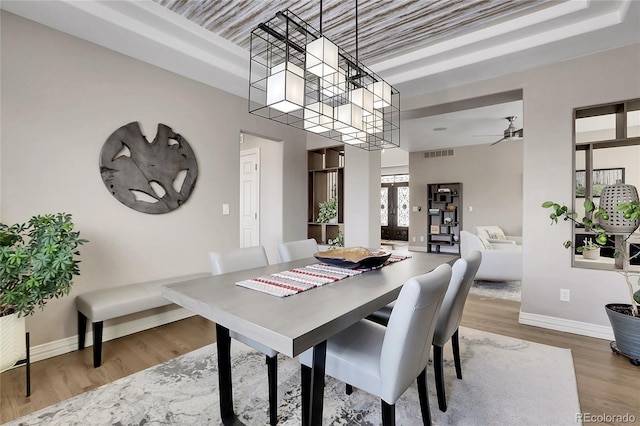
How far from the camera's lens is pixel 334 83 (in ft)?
6.79

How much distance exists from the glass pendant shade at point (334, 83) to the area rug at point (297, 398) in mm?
1977

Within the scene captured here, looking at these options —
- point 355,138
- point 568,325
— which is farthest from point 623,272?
point 355,138

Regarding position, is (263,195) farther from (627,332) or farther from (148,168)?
(627,332)

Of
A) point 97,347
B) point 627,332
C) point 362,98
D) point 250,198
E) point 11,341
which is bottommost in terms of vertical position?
point 97,347

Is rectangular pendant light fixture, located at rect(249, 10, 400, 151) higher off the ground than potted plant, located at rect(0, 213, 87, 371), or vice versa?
rectangular pendant light fixture, located at rect(249, 10, 400, 151)

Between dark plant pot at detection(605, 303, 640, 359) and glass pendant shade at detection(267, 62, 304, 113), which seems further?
dark plant pot at detection(605, 303, 640, 359)

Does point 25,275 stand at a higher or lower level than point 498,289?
higher

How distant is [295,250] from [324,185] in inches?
114

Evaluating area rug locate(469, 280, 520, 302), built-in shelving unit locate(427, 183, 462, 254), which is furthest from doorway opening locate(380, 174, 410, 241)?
area rug locate(469, 280, 520, 302)

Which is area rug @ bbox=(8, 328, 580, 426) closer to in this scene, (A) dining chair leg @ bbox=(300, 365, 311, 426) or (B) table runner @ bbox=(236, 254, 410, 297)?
(A) dining chair leg @ bbox=(300, 365, 311, 426)

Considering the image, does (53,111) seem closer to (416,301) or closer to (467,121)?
(416,301)

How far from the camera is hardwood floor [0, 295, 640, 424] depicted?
1.82m

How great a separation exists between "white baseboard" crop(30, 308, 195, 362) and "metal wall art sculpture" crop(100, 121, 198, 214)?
1056 millimetres

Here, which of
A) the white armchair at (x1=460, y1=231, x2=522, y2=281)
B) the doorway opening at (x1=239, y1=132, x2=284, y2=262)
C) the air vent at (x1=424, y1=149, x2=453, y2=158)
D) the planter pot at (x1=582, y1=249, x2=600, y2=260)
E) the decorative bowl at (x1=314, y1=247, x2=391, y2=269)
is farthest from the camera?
the air vent at (x1=424, y1=149, x2=453, y2=158)
